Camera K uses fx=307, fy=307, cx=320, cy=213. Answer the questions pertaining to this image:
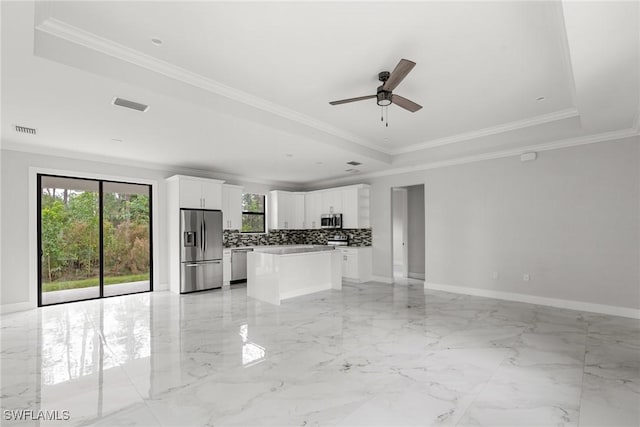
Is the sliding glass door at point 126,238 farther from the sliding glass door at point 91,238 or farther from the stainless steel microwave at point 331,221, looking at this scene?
the stainless steel microwave at point 331,221

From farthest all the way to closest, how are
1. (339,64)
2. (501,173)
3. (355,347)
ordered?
(501,173) < (355,347) < (339,64)

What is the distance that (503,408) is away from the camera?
2.21 m

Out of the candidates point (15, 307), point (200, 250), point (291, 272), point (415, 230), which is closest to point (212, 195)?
point (200, 250)

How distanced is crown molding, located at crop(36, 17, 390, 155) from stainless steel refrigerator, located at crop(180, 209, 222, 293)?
10.8ft

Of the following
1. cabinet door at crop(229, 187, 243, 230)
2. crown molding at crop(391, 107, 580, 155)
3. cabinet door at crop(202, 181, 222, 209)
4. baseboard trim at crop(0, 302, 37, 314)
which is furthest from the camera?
cabinet door at crop(229, 187, 243, 230)

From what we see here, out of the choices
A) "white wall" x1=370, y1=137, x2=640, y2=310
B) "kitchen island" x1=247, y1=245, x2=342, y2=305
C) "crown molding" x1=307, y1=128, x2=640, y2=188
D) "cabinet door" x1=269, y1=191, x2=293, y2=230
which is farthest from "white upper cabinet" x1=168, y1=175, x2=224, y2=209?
"white wall" x1=370, y1=137, x2=640, y2=310

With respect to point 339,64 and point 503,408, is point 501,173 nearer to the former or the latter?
point 339,64

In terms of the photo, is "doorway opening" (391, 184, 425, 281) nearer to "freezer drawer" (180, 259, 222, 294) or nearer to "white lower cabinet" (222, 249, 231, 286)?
"white lower cabinet" (222, 249, 231, 286)

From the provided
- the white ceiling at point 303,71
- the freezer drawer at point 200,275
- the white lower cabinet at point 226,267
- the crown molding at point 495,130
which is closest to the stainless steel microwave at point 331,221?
the crown molding at point 495,130

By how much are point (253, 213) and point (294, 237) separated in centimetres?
151

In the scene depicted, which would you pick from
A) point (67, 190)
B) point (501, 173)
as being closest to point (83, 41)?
point (67, 190)

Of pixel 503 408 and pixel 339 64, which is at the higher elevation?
pixel 339 64

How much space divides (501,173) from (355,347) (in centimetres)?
428

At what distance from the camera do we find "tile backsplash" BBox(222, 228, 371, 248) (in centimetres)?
778
